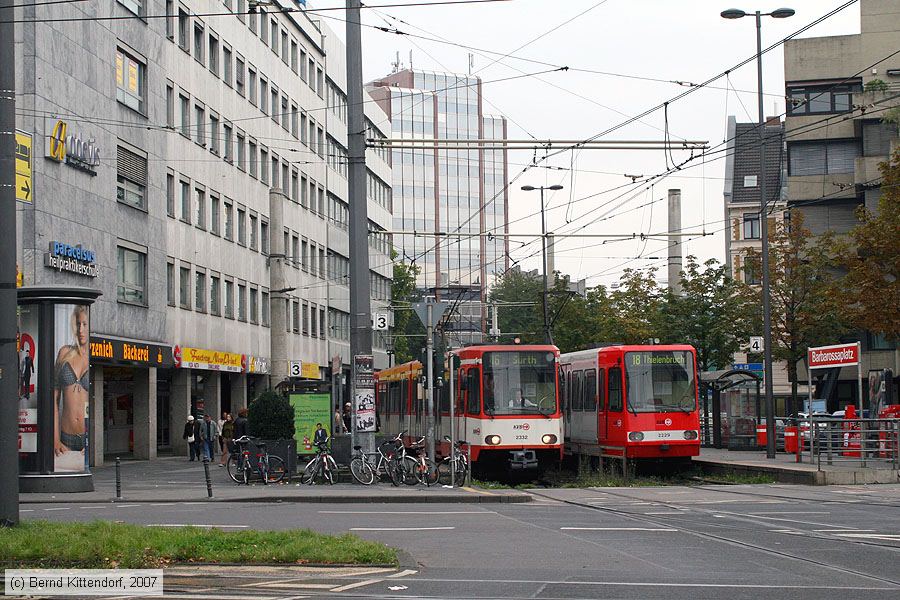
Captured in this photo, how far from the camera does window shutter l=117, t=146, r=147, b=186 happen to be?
139 feet

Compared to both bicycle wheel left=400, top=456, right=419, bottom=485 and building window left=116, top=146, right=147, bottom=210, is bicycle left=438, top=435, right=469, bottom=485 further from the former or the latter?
building window left=116, top=146, right=147, bottom=210

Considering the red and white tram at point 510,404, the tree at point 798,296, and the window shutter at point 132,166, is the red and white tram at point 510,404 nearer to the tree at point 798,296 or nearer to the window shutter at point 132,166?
the window shutter at point 132,166

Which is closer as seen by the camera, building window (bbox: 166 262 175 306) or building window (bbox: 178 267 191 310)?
building window (bbox: 166 262 175 306)

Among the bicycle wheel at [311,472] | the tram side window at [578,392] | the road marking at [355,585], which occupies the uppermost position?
the tram side window at [578,392]

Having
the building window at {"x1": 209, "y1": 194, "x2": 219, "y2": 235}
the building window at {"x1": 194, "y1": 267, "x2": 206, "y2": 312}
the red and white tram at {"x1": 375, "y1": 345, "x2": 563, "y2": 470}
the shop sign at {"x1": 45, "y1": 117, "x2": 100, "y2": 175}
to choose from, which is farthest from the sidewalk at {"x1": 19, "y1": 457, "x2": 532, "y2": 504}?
the building window at {"x1": 209, "y1": 194, "x2": 219, "y2": 235}

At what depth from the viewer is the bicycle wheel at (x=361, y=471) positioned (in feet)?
88.1

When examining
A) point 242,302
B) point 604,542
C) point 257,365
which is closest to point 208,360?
point 242,302

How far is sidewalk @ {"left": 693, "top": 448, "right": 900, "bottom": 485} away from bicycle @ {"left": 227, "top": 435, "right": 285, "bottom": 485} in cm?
1041

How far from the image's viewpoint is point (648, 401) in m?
30.2

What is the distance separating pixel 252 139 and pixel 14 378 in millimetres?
46041

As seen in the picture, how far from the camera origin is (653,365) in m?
30.3

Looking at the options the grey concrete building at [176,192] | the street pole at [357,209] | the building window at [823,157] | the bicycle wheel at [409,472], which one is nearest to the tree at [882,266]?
the bicycle wheel at [409,472]

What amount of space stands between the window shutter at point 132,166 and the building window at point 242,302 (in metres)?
14.6

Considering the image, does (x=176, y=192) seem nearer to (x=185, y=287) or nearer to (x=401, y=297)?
(x=185, y=287)
